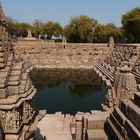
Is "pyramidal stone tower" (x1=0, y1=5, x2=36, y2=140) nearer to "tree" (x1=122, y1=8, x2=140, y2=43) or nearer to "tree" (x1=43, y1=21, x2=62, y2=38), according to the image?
"tree" (x1=122, y1=8, x2=140, y2=43)

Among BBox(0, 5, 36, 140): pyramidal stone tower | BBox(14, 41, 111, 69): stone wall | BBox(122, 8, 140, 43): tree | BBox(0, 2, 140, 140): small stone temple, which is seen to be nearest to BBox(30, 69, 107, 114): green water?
BBox(14, 41, 111, 69): stone wall

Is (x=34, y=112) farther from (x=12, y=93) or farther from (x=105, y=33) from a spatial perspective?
(x=105, y=33)

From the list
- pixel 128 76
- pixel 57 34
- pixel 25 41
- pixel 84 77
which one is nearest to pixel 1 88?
pixel 128 76

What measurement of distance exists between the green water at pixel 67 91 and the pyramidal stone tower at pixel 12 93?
11115 millimetres

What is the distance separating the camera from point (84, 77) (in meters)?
42.5

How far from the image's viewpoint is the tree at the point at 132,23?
60.2m

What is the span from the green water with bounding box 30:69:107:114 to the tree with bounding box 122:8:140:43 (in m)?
17.7

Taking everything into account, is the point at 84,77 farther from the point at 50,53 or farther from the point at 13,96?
the point at 13,96

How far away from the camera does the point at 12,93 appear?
898 cm

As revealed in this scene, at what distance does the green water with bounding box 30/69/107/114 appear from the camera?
964 inches

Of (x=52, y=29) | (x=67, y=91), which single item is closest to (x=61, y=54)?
(x=67, y=91)

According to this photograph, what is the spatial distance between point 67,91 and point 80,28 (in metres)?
38.5

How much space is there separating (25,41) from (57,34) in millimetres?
23512

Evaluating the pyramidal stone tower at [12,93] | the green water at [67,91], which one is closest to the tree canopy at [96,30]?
the green water at [67,91]
